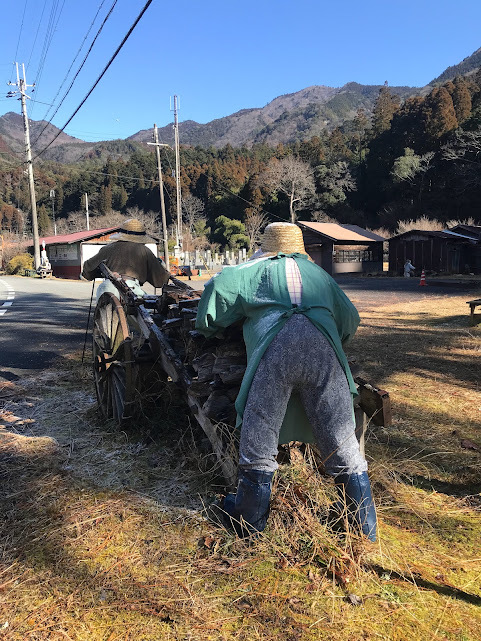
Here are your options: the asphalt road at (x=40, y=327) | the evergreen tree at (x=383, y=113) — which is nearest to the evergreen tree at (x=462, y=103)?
the evergreen tree at (x=383, y=113)

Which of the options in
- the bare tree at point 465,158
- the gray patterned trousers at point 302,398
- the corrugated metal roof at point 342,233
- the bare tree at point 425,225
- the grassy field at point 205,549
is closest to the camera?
the grassy field at point 205,549

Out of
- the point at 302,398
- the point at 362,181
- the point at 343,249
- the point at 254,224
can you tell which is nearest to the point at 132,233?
the point at 302,398

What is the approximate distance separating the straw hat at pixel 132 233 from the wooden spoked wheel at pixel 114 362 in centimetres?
114

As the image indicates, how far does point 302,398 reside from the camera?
86.5 inches

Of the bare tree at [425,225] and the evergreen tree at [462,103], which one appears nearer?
the bare tree at [425,225]

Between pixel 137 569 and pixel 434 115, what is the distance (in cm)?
5019

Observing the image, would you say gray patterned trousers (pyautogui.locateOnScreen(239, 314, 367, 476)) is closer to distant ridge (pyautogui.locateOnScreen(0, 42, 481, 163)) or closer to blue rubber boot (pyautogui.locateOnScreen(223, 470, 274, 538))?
blue rubber boot (pyautogui.locateOnScreen(223, 470, 274, 538))

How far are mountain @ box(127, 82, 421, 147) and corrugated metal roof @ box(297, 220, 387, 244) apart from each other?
3410 inches

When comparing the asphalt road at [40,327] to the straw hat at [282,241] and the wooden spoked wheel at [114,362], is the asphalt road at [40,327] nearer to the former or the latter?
the wooden spoked wheel at [114,362]

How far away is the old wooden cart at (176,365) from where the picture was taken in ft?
8.52

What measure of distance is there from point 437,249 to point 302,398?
32.8 meters

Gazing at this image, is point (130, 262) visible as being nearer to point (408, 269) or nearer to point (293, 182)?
point (408, 269)

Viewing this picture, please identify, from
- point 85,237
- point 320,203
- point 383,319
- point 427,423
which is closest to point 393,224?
point 320,203

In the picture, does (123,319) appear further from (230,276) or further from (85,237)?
(85,237)
